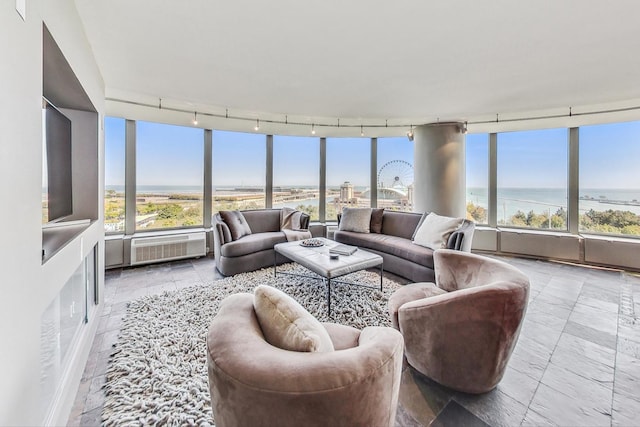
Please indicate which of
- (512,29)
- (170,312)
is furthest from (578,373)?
(170,312)

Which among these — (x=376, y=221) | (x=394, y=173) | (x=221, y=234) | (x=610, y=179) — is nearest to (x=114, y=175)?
(x=221, y=234)

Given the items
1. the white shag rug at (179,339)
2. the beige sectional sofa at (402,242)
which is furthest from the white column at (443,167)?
the white shag rug at (179,339)

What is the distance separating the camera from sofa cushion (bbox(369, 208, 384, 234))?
180 inches

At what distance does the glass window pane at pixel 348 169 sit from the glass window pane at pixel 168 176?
2.73 m

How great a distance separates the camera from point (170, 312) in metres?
2.52

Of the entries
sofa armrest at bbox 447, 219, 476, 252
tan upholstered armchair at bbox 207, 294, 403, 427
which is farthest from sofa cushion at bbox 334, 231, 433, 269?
tan upholstered armchair at bbox 207, 294, 403, 427

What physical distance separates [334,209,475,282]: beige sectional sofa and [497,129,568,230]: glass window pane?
2.37m

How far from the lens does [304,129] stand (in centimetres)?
521

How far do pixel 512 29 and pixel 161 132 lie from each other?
5088 millimetres

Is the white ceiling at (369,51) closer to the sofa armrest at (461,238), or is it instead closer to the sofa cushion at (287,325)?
the sofa armrest at (461,238)

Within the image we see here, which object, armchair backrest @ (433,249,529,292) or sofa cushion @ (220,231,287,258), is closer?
armchair backrest @ (433,249,529,292)

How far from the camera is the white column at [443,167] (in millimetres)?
4656

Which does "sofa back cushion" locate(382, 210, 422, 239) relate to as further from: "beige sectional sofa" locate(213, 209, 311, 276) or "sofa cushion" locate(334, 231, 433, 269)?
"beige sectional sofa" locate(213, 209, 311, 276)

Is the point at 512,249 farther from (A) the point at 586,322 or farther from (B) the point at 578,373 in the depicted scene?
(B) the point at 578,373
